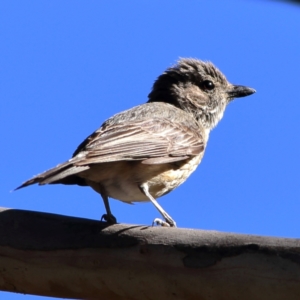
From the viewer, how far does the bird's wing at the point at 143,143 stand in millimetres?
4668

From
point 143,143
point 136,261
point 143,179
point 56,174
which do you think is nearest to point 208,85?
point 143,143

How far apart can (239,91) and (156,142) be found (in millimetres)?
2326

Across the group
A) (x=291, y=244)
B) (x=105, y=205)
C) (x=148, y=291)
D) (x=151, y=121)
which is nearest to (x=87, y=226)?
(x=148, y=291)

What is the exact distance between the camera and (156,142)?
5.46 metres

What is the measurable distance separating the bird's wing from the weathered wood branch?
3.41ft

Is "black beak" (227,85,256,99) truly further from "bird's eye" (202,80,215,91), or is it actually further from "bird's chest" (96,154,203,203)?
"bird's chest" (96,154,203,203)

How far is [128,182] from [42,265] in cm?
201

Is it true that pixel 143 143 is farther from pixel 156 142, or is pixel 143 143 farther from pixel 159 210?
pixel 159 210

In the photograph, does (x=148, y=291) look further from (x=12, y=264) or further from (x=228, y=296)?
(x=12, y=264)

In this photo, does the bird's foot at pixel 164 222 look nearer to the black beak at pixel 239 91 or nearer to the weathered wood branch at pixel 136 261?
the weathered wood branch at pixel 136 261

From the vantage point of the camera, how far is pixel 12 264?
3297 millimetres

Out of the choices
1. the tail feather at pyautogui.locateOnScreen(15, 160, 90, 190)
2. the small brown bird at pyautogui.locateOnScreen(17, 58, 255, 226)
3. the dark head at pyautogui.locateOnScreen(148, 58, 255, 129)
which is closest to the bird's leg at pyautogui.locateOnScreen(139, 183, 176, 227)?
the small brown bird at pyautogui.locateOnScreen(17, 58, 255, 226)

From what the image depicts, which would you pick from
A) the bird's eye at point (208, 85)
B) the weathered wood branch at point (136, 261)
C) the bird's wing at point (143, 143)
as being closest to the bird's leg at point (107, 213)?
the bird's wing at point (143, 143)

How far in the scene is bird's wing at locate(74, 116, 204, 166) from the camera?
4.67m
